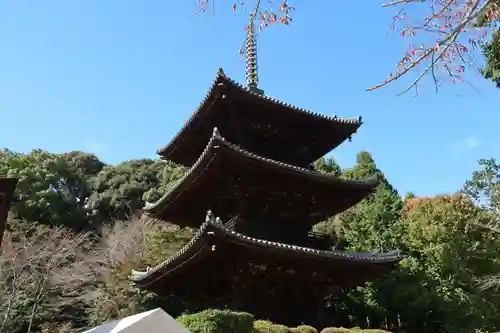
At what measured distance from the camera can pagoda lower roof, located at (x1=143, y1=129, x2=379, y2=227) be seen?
1270 cm

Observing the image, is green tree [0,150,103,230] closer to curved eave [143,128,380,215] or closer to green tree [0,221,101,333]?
A: green tree [0,221,101,333]

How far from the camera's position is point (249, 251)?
11.6 m

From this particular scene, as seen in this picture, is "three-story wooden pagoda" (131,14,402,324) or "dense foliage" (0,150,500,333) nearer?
"three-story wooden pagoda" (131,14,402,324)

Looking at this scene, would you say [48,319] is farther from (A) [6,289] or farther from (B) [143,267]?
(B) [143,267]

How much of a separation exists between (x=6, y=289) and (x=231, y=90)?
16695 mm

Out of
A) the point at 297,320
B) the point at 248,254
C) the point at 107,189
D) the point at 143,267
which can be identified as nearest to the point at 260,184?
the point at 248,254

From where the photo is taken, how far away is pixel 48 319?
24.0 metres

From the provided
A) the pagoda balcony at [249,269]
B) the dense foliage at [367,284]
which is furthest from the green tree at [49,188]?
the pagoda balcony at [249,269]

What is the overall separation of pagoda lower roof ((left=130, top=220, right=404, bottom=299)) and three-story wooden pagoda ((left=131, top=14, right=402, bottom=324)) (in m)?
0.03

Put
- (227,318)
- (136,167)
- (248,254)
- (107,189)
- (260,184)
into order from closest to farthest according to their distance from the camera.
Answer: (227,318) < (248,254) < (260,184) < (107,189) < (136,167)

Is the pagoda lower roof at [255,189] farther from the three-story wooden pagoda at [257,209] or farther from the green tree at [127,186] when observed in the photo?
the green tree at [127,186]

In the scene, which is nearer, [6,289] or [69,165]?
[6,289]

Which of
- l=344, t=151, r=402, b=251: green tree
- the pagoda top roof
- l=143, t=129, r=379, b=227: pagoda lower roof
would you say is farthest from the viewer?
l=344, t=151, r=402, b=251: green tree

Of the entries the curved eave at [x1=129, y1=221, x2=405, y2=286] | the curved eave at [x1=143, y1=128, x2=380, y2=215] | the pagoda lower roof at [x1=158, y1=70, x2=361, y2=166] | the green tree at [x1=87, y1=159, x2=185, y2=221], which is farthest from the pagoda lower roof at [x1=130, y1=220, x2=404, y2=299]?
the green tree at [x1=87, y1=159, x2=185, y2=221]
